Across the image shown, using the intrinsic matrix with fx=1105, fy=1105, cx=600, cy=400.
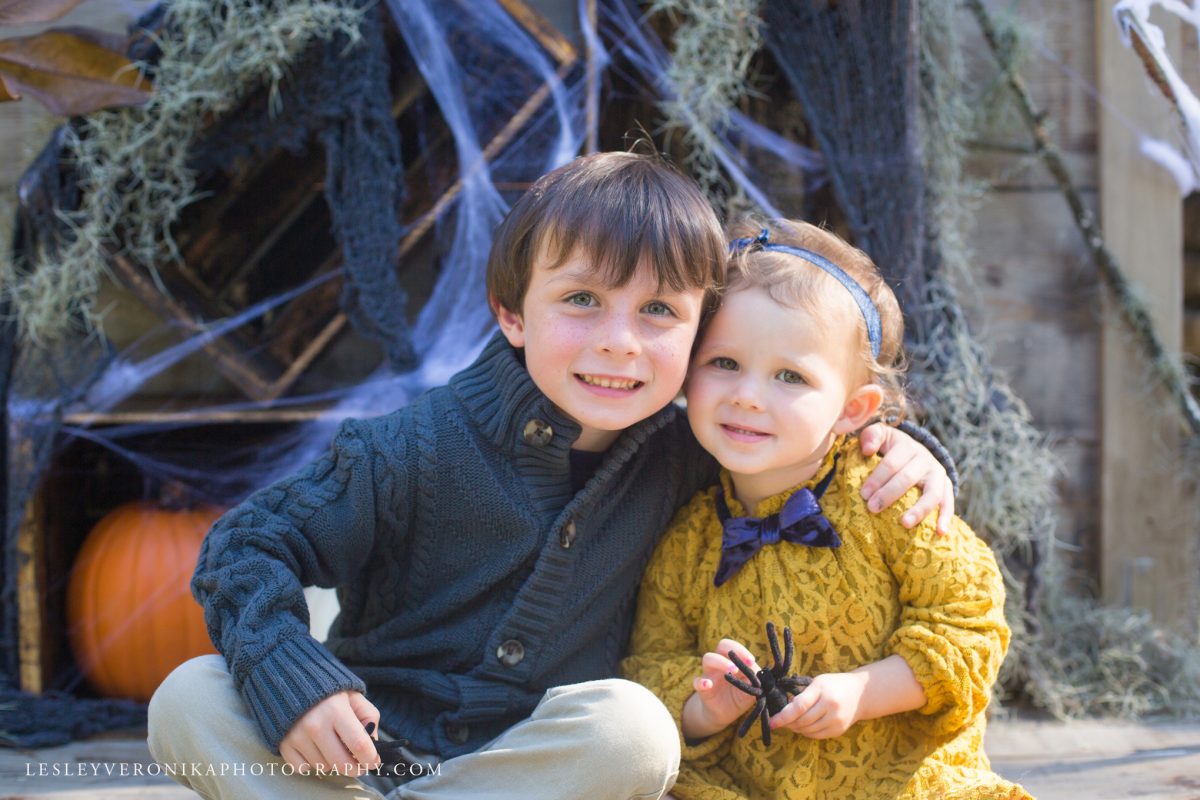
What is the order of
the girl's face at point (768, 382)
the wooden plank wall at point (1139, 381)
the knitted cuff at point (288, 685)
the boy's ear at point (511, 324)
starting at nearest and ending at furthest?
the knitted cuff at point (288, 685), the girl's face at point (768, 382), the boy's ear at point (511, 324), the wooden plank wall at point (1139, 381)

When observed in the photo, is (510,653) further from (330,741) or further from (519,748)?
(330,741)

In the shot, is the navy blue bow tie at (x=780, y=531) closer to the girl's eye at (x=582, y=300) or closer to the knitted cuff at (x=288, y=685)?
the girl's eye at (x=582, y=300)

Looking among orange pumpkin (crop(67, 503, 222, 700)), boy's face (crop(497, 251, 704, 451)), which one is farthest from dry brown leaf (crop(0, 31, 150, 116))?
boy's face (crop(497, 251, 704, 451))

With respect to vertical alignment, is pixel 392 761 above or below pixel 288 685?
below

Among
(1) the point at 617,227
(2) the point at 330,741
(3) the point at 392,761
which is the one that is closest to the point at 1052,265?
(1) the point at 617,227

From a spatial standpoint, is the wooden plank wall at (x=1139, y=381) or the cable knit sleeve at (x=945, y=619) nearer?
the cable knit sleeve at (x=945, y=619)

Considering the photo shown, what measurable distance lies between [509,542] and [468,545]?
7cm

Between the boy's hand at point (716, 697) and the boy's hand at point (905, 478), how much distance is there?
1.07 feet

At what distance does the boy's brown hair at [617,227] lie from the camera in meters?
1.62

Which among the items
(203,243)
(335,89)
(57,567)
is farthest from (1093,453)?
(57,567)

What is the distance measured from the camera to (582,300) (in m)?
1.66

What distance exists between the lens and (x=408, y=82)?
8.46 ft

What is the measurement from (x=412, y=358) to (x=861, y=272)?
996 millimetres

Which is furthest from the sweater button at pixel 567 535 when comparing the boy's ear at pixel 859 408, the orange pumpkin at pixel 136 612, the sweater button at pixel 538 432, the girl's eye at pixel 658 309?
the orange pumpkin at pixel 136 612
